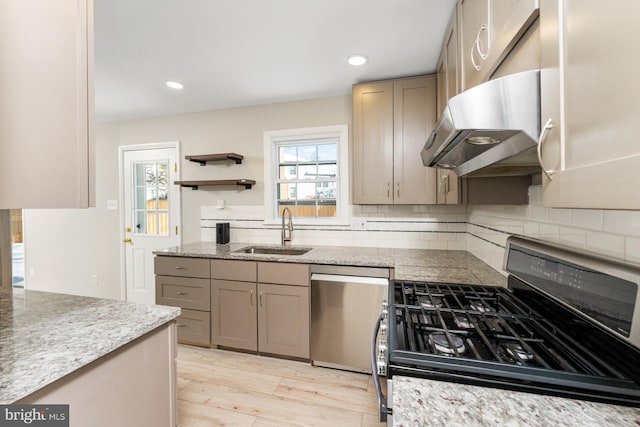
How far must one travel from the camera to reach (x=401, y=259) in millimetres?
2164

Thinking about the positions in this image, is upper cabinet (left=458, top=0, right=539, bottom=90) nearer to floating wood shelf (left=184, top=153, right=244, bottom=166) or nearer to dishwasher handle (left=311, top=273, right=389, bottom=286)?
dishwasher handle (left=311, top=273, right=389, bottom=286)

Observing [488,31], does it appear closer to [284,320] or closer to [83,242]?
[284,320]

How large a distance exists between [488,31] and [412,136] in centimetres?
132

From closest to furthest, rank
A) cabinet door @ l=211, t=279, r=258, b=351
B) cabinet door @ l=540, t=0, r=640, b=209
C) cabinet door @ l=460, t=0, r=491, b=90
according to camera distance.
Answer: cabinet door @ l=540, t=0, r=640, b=209, cabinet door @ l=460, t=0, r=491, b=90, cabinet door @ l=211, t=279, r=258, b=351

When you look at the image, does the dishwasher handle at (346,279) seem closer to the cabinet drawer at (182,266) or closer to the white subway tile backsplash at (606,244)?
the cabinet drawer at (182,266)

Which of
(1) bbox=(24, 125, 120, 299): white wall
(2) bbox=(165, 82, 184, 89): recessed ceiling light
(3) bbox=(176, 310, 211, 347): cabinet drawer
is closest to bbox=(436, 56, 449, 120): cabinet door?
(2) bbox=(165, 82, 184, 89): recessed ceiling light

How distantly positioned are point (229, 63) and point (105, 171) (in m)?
2.62

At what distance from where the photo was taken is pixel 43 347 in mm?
817

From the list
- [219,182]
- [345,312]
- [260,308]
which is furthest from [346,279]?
[219,182]

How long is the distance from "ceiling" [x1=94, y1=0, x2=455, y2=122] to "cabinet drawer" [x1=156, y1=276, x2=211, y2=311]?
5.99ft

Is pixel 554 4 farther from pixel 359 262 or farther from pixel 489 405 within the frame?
pixel 359 262

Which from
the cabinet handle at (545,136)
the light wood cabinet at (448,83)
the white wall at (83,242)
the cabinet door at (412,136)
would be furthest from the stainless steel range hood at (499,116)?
the white wall at (83,242)

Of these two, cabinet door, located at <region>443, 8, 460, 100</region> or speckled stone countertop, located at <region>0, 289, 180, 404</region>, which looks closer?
speckled stone countertop, located at <region>0, 289, 180, 404</region>

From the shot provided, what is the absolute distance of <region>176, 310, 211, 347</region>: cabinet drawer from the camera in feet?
8.20
